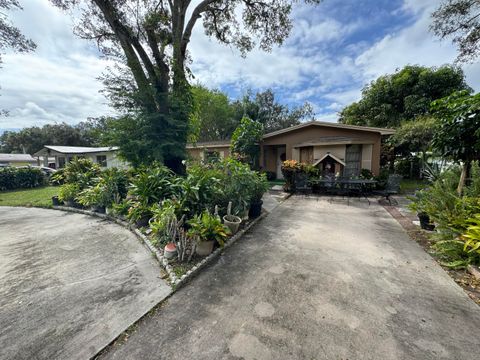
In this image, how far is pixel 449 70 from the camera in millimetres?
12945

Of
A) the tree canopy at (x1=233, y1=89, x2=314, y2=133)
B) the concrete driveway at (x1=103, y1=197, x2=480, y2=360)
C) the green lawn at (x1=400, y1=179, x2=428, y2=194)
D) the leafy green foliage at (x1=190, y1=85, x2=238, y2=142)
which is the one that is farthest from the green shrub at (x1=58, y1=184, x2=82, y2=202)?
the tree canopy at (x1=233, y1=89, x2=314, y2=133)

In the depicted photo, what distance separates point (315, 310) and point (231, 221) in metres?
2.49

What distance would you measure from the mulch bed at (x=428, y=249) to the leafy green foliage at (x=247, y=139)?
7.95m

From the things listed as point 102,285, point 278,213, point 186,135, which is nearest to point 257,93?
point 186,135

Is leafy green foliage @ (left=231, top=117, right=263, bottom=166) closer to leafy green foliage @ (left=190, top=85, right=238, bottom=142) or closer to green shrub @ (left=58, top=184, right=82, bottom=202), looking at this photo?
green shrub @ (left=58, top=184, right=82, bottom=202)

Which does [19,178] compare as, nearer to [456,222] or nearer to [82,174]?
[82,174]

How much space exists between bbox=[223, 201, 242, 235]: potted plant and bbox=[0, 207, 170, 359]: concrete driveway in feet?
5.30

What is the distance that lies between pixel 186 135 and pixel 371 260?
6.57 metres

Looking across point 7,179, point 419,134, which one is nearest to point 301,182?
point 419,134

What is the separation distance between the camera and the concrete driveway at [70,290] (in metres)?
1.91

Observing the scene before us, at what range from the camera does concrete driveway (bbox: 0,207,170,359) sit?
1910mm

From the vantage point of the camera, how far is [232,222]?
14.1 ft

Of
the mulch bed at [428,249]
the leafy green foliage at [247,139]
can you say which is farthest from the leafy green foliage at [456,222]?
the leafy green foliage at [247,139]

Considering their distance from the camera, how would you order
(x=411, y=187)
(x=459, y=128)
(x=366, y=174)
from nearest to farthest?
(x=459, y=128), (x=366, y=174), (x=411, y=187)
